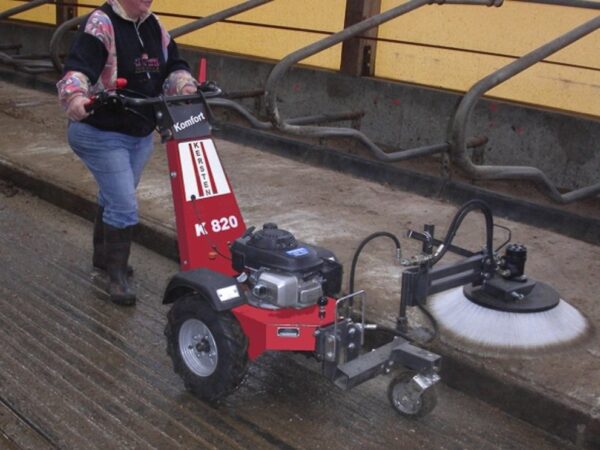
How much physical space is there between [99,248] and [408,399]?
7.64 feet

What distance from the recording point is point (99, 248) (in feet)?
16.6

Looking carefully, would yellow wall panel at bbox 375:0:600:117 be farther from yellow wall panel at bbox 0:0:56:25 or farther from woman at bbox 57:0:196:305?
yellow wall panel at bbox 0:0:56:25

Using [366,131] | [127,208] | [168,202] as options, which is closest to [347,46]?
[366,131]

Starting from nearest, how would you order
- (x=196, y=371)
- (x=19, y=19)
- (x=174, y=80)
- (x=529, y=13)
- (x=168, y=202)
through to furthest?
(x=196, y=371) < (x=174, y=80) < (x=168, y=202) < (x=529, y=13) < (x=19, y=19)

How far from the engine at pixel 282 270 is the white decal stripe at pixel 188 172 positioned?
1.42 ft

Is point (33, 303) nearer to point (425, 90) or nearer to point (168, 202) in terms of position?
point (168, 202)

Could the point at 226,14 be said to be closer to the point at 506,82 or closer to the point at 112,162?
the point at 506,82

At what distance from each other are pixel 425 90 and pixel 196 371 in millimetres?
4711

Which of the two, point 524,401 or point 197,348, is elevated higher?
point 197,348

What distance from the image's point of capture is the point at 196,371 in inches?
145

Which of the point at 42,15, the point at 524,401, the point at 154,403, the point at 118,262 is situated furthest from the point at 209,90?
the point at 42,15

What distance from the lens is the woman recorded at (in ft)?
13.5

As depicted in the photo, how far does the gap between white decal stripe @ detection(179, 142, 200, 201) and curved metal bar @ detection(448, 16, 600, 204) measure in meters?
1.75

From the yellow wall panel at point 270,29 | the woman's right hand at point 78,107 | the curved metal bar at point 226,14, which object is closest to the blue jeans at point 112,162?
the woman's right hand at point 78,107
